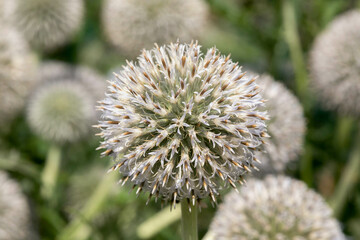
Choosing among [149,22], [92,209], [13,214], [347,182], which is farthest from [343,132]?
[13,214]

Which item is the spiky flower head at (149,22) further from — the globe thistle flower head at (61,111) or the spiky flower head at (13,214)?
the spiky flower head at (13,214)

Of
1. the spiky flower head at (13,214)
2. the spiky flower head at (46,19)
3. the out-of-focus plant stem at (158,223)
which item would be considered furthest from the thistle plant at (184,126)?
the spiky flower head at (46,19)

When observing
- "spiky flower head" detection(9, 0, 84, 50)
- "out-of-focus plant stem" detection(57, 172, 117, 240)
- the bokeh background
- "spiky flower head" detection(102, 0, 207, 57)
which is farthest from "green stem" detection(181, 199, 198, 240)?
"spiky flower head" detection(9, 0, 84, 50)

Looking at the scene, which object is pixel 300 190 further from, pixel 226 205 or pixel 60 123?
pixel 60 123

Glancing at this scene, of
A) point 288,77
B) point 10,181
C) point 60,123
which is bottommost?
point 10,181

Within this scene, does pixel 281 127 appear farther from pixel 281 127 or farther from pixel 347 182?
pixel 347 182

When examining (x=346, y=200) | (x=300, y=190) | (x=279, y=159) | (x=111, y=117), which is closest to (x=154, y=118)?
(x=111, y=117)
